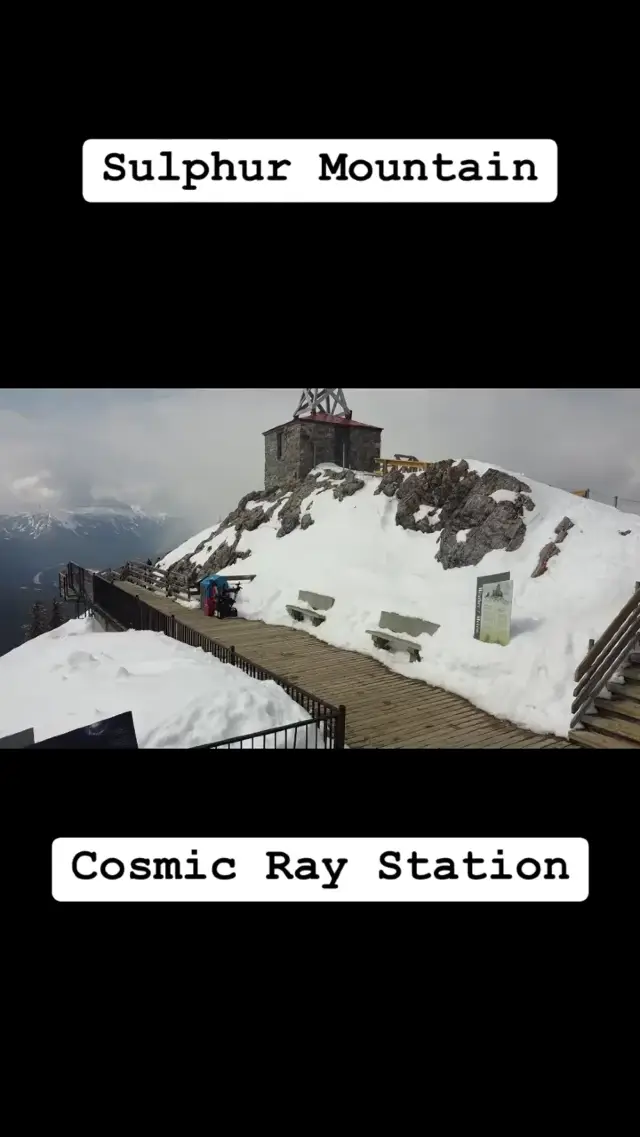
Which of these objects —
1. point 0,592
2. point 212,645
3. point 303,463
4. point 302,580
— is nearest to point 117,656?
point 212,645

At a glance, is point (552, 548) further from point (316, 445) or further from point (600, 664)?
point (316, 445)

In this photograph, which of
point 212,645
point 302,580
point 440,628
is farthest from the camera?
point 302,580

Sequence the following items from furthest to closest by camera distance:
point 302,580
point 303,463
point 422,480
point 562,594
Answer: point 303,463 < point 422,480 < point 302,580 < point 562,594

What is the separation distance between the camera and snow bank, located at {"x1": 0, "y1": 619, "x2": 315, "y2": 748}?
5.07 metres

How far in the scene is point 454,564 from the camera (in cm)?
1515

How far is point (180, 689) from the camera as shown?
226 inches

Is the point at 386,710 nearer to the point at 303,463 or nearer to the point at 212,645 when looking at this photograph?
the point at 212,645

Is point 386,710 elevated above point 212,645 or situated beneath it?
situated beneath

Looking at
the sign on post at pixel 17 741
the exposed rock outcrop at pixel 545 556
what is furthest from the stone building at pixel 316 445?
the sign on post at pixel 17 741

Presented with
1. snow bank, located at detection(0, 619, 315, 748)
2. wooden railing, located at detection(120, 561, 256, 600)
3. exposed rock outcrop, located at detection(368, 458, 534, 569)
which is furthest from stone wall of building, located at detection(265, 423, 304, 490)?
snow bank, located at detection(0, 619, 315, 748)

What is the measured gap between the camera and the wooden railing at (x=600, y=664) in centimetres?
604

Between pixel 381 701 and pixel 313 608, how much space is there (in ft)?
20.3

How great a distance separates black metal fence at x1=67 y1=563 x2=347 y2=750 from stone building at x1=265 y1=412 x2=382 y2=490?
1218 cm

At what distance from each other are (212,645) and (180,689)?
3.69 m
